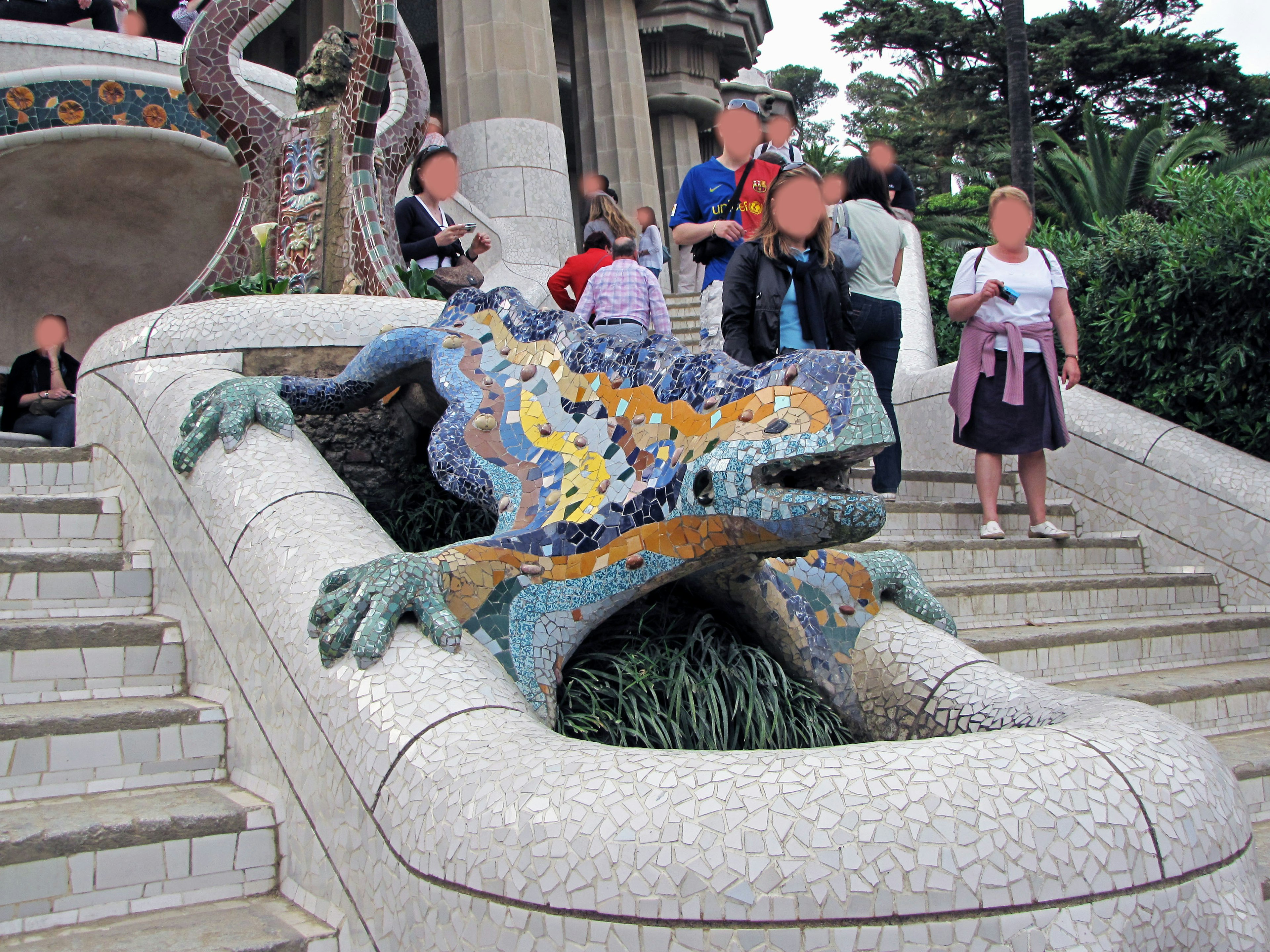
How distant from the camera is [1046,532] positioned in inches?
238

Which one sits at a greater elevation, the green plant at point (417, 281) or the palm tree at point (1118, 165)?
the palm tree at point (1118, 165)

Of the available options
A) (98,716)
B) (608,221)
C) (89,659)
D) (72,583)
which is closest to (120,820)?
(98,716)

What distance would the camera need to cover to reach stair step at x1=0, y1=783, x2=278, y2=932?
268 centimetres

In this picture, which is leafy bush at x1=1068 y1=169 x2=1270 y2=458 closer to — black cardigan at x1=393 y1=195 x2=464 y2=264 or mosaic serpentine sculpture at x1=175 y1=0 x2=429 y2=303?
black cardigan at x1=393 y1=195 x2=464 y2=264

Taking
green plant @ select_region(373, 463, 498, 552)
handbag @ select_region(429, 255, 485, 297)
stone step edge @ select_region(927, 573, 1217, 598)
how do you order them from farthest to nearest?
handbag @ select_region(429, 255, 485, 297), stone step edge @ select_region(927, 573, 1217, 598), green plant @ select_region(373, 463, 498, 552)

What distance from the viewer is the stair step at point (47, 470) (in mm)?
4617

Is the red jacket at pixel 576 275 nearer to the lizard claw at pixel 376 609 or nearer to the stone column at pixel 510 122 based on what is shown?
the lizard claw at pixel 376 609

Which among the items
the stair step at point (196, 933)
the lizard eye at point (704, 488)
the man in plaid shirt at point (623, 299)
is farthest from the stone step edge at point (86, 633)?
the man in plaid shirt at point (623, 299)

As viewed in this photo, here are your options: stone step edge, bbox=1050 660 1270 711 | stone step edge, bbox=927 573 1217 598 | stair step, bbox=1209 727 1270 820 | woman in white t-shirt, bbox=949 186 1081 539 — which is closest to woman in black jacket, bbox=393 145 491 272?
woman in white t-shirt, bbox=949 186 1081 539

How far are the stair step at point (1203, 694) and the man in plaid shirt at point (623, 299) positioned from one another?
114 inches

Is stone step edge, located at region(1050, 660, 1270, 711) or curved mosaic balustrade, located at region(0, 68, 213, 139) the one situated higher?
curved mosaic balustrade, located at region(0, 68, 213, 139)

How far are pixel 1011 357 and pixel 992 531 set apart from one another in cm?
94

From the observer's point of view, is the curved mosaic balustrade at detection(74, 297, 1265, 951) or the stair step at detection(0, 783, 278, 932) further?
the stair step at detection(0, 783, 278, 932)

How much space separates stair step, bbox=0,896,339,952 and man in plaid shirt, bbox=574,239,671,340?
150 inches
